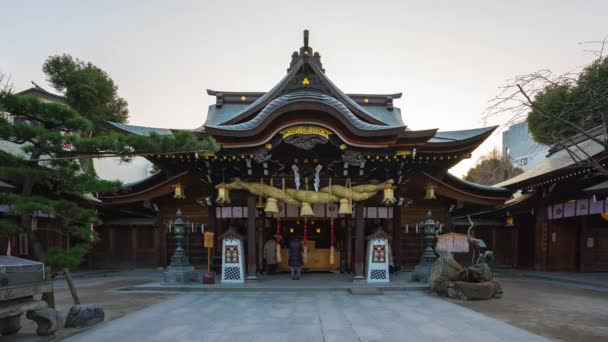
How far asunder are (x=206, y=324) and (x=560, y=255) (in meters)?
16.9

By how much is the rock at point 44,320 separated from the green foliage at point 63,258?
900mm

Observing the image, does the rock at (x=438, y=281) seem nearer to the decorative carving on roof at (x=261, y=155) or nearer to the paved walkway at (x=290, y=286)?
the paved walkway at (x=290, y=286)

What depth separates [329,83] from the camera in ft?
48.2

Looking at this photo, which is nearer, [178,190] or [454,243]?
[454,243]

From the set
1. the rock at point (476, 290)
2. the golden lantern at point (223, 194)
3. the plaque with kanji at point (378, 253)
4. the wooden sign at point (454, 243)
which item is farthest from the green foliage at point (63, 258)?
the wooden sign at point (454, 243)

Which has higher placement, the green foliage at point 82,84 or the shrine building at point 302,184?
the green foliage at point 82,84

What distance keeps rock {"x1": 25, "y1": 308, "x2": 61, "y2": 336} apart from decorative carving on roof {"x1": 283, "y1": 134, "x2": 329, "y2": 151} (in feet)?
25.3

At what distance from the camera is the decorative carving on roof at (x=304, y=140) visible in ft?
40.5

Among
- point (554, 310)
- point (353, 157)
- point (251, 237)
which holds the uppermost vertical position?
point (353, 157)

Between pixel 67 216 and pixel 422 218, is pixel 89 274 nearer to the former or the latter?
pixel 67 216

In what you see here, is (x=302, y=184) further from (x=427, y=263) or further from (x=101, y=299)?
(x=101, y=299)

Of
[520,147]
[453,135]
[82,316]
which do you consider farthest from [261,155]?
[520,147]

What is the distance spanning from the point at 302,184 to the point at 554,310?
26.4ft

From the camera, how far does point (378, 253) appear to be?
13.0 m
